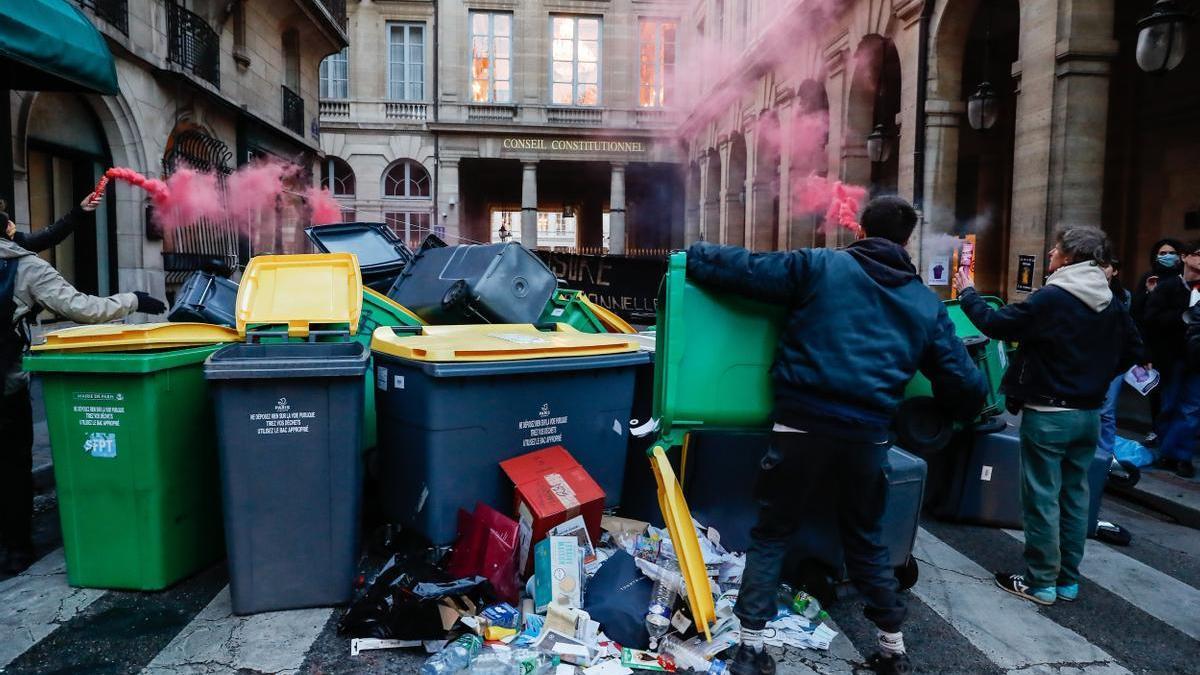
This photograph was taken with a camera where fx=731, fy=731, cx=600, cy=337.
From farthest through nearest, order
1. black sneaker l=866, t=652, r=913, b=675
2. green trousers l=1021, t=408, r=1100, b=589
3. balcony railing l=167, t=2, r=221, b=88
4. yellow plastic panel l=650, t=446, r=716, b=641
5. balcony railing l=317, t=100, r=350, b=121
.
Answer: balcony railing l=317, t=100, r=350, b=121
balcony railing l=167, t=2, r=221, b=88
green trousers l=1021, t=408, r=1100, b=589
yellow plastic panel l=650, t=446, r=716, b=641
black sneaker l=866, t=652, r=913, b=675

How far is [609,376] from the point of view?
13.8 ft

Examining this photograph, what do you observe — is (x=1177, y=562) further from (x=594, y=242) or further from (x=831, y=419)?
(x=594, y=242)

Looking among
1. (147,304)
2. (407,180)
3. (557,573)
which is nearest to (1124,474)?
(557,573)

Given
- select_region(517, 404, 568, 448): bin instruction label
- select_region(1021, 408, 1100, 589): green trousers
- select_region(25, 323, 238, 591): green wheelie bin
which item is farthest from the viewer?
select_region(517, 404, 568, 448): bin instruction label

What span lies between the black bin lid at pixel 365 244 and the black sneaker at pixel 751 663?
5.32 m

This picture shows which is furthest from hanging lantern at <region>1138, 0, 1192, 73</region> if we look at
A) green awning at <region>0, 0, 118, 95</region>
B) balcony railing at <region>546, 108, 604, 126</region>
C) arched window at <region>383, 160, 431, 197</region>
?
arched window at <region>383, 160, 431, 197</region>

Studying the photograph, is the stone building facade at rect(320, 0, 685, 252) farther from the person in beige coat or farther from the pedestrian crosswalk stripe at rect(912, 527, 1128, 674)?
the pedestrian crosswalk stripe at rect(912, 527, 1128, 674)

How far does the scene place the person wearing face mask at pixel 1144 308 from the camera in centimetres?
623

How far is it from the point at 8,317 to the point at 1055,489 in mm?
5346

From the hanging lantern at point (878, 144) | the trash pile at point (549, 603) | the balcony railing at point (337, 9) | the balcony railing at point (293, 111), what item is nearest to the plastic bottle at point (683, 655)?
the trash pile at point (549, 603)

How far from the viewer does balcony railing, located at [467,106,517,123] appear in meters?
30.1

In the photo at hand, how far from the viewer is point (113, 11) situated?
9867mm

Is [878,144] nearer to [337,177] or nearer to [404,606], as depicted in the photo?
[404,606]

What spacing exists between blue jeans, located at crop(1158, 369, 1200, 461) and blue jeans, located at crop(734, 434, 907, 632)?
4.76 m
